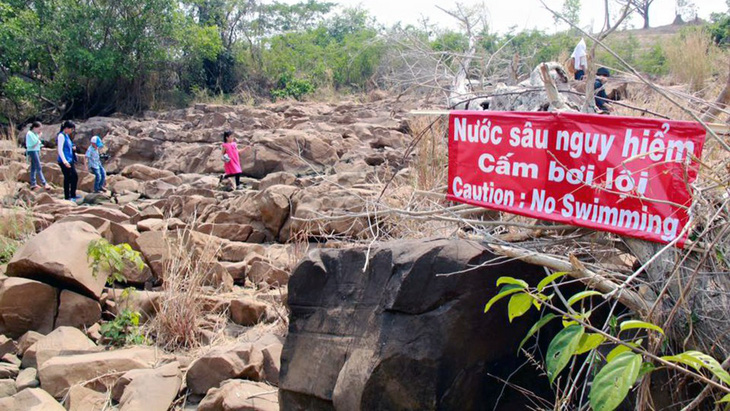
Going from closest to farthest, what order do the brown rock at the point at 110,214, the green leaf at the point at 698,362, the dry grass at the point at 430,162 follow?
the green leaf at the point at 698,362, the dry grass at the point at 430,162, the brown rock at the point at 110,214

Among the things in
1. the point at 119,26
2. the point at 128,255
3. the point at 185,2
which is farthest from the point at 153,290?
the point at 185,2

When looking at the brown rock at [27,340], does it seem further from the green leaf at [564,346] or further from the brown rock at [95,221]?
the green leaf at [564,346]

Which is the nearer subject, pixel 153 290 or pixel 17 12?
pixel 153 290

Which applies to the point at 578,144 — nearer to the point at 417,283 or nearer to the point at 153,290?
the point at 417,283

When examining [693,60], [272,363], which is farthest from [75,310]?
[693,60]

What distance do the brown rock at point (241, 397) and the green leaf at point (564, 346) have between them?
78.5 inches

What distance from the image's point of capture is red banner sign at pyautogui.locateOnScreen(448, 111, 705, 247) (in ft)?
9.55

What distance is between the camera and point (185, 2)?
975 inches

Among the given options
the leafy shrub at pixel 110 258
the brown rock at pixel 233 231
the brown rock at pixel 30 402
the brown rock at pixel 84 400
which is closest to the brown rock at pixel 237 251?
the brown rock at pixel 233 231

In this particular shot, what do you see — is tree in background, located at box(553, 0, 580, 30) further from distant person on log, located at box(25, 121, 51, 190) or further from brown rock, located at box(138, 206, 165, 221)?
distant person on log, located at box(25, 121, 51, 190)

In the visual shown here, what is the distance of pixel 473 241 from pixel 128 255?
364cm

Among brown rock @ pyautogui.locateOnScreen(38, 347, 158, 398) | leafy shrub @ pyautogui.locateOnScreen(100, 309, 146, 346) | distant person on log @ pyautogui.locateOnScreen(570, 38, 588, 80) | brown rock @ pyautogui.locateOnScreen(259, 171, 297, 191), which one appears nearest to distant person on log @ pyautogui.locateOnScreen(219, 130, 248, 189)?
brown rock @ pyautogui.locateOnScreen(259, 171, 297, 191)

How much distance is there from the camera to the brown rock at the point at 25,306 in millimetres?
5570

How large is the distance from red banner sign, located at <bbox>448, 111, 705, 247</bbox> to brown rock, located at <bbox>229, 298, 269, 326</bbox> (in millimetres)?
2543
